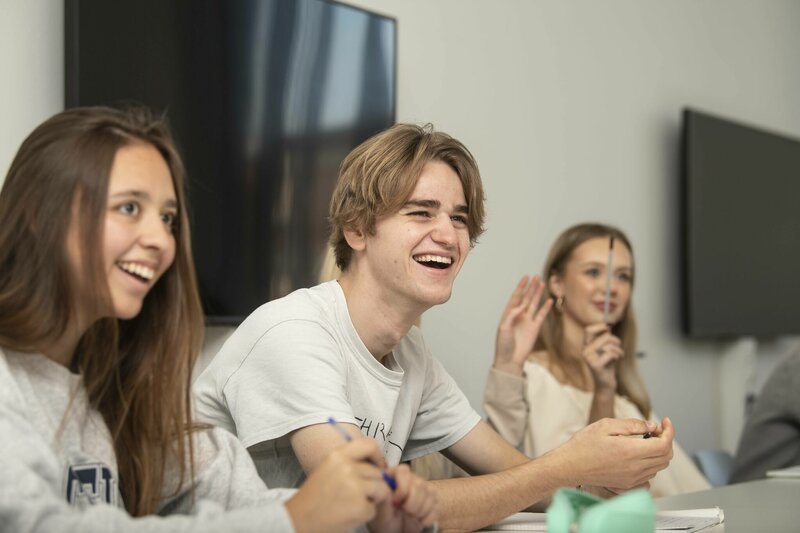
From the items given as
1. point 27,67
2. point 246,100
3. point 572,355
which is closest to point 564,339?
point 572,355

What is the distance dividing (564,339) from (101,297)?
189cm

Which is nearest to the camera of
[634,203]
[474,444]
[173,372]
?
[173,372]

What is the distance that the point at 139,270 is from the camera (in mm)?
1075

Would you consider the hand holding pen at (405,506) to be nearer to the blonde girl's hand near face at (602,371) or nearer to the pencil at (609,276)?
the blonde girl's hand near face at (602,371)

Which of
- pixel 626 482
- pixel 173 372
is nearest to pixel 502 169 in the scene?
pixel 626 482

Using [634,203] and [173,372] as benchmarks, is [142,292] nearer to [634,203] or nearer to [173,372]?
[173,372]

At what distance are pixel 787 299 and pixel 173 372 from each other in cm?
404

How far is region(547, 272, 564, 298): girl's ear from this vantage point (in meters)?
2.81

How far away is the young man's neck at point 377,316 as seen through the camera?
1.62m

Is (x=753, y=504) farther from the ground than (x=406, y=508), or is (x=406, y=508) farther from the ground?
(x=406, y=508)

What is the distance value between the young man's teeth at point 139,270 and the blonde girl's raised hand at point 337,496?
0.31 meters

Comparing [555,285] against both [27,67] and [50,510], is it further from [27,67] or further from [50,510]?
[50,510]

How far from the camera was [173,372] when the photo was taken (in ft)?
3.94

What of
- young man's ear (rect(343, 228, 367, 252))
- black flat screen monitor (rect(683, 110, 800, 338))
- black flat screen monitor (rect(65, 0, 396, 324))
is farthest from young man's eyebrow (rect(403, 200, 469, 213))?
black flat screen monitor (rect(683, 110, 800, 338))
